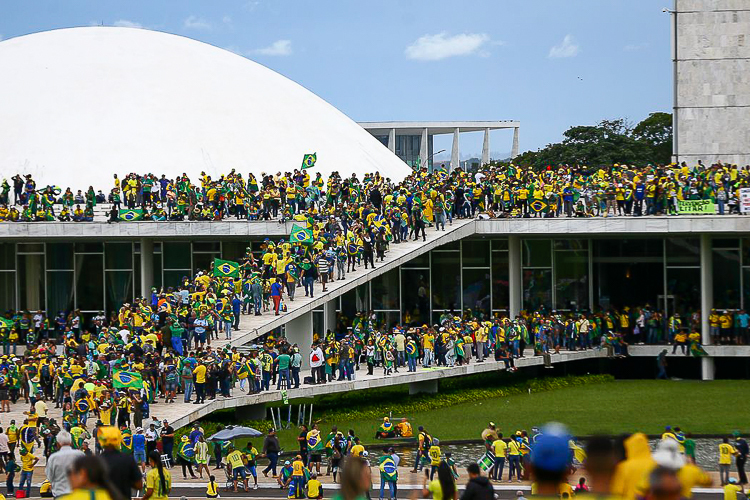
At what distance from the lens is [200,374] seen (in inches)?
963

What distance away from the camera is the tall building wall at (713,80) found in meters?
41.6

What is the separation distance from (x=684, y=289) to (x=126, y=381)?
19.9 metres

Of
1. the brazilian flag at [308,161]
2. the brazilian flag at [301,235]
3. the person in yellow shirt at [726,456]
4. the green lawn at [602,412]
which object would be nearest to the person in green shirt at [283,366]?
the green lawn at [602,412]

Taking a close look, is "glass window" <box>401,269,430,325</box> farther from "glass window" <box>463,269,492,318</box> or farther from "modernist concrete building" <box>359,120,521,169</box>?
"modernist concrete building" <box>359,120,521,169</box>

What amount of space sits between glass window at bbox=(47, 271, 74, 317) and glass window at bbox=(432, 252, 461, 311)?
1129 cm

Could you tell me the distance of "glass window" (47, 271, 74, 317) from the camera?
1508 inches

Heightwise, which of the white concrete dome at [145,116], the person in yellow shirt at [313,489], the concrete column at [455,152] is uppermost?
the concrete column at [455,152]

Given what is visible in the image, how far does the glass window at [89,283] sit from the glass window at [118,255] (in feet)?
0.89

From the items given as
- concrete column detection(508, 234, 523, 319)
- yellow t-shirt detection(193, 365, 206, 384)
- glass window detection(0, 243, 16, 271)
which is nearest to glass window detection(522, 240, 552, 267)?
concrete column detection(508, 234, 523, 319)

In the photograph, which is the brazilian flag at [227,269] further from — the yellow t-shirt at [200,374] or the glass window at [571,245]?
the glass window at [571,245]

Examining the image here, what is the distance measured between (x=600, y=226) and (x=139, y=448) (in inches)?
706

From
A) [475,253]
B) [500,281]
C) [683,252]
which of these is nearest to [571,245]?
[500,281]

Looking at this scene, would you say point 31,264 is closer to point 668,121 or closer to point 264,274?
point 264,274

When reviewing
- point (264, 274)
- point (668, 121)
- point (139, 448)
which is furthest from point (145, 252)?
point (668, 121)
